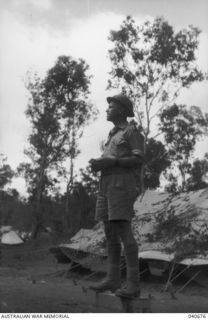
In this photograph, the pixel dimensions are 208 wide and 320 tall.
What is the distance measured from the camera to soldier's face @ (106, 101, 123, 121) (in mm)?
3744

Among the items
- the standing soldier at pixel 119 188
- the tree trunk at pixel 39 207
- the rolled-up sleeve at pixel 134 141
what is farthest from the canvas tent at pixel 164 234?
the tree trunk at pixel 39 207

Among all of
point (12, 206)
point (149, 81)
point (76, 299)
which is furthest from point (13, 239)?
point (76, 299)

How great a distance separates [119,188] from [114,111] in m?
0.61

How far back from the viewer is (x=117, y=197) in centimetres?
348

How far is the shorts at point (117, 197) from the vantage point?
346cm

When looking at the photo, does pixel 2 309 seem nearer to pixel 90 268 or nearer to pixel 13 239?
pixel 90 268

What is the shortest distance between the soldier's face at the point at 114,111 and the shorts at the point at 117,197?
1.52 ft

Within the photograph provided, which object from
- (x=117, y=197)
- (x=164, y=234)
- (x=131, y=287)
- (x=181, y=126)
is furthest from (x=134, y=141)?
(x=181, y=126)

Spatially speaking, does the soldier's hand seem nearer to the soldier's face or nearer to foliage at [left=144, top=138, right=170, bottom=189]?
the soldier's face

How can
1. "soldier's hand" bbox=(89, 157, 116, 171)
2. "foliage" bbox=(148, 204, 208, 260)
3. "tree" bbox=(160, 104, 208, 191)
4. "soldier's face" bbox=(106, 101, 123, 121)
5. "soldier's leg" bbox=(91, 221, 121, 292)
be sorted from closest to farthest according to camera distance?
"soldier's hand" bbox=(89, 157, 116, 171), "soldier's leg" bbox=(91, 221, 121, 292), "soldier's face" bbox=(106, 101, 123, 121), "foliage" bbox=(148, 204, 208, 260), "tree" bbox=(160, 104, 208, 191)

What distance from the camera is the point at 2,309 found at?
3.28m

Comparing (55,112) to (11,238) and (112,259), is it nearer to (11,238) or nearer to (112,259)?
(11,238)

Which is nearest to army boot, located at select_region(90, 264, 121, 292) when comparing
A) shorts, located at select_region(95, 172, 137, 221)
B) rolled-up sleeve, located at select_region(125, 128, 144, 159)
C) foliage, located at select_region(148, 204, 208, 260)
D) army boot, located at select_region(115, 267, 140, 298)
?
army boot, located at select_region(115, 267, 140, 298)

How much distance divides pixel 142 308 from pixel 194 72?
1808 cm
